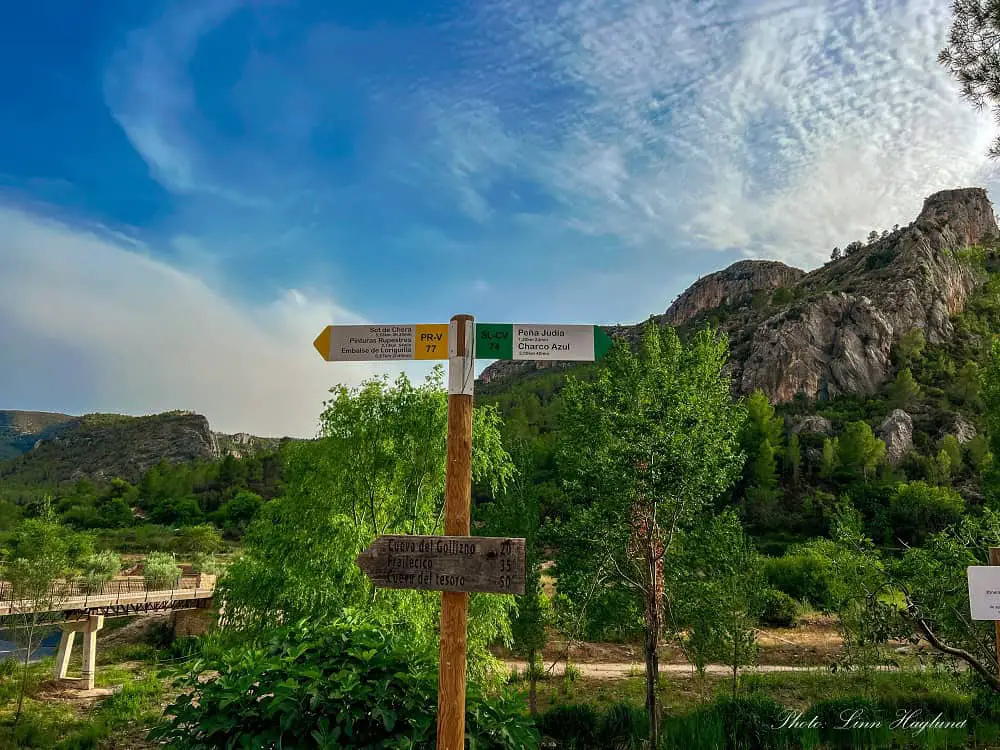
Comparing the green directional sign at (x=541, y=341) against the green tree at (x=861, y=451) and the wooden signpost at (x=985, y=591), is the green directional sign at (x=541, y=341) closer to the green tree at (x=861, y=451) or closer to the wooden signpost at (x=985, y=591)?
the wooden signpost at (x=985, y=591)

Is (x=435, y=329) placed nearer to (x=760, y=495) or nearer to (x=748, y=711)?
(x=748, y=711)

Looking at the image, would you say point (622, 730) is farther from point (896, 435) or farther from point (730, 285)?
point (730, 285)

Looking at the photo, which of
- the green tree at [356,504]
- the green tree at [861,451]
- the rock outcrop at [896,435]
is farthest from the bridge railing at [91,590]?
the rock outcrop at [896,435]

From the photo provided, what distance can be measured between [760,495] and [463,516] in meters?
50.7

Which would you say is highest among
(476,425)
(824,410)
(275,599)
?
(824,410)

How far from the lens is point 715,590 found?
11.8 meters

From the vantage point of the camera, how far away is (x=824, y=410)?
69.7m

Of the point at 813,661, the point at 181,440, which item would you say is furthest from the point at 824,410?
the point at 181,440

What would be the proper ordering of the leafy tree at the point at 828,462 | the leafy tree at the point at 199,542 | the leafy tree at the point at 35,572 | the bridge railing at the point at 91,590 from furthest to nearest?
the leafy tree at the point at 828,462
the leafy tree at the point at 199,542
the bridge railing at the point at 91,590
the leafy tree at the point at 35,572

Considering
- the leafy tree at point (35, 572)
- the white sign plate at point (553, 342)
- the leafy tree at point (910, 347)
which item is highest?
the leafy tree at point (910, 347)

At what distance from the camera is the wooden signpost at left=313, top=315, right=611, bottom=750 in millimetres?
3746

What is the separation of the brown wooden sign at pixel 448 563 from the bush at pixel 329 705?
3.47 ft

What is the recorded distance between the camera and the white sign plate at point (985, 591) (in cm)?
535

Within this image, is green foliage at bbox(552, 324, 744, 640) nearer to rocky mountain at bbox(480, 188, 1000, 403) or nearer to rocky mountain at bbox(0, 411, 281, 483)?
rocky mountain at bbox(480, 188, 1000, 403)
